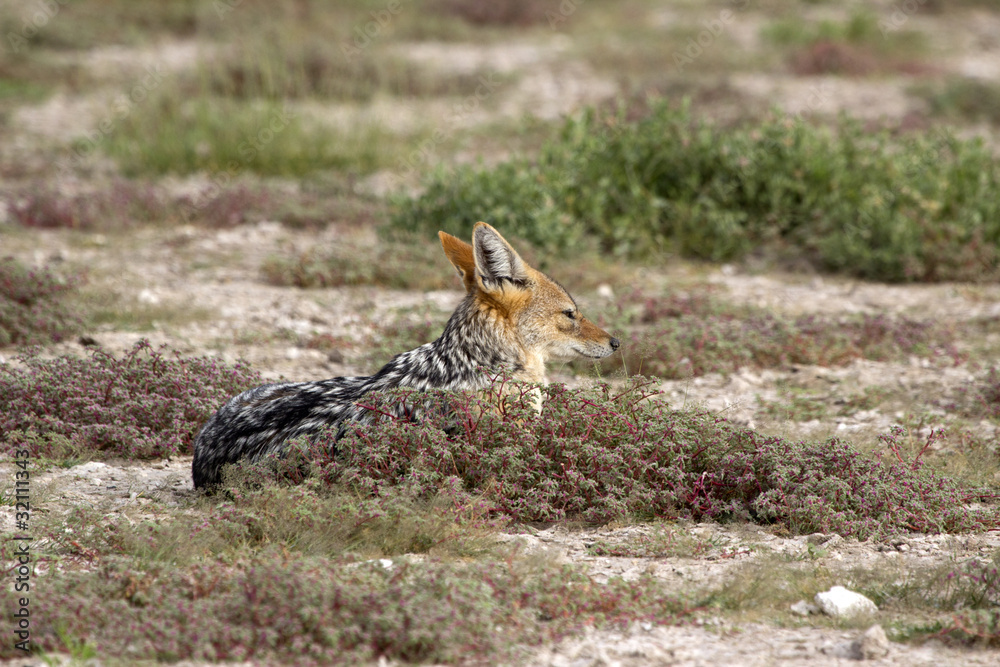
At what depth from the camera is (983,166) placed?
415 inches

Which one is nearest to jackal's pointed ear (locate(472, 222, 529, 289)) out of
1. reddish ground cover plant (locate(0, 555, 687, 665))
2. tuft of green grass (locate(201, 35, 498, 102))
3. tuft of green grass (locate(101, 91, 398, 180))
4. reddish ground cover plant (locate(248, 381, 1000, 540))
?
reddish ground cover plant (locate(248, 381, 1000, 540))

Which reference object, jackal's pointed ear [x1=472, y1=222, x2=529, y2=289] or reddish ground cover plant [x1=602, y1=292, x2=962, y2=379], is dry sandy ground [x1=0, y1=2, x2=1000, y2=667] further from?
jackal's pointed ear [x1=472, y1=222, x2=529, y2=289]

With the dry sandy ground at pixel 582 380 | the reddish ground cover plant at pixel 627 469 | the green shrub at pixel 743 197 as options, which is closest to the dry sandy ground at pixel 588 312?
the dry sandy ground at pixel 582 380

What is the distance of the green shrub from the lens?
32.1ft

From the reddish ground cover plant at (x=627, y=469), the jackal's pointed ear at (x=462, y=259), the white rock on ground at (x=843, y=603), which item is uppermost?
the jackal's pointed ear at (x=462, y=259)

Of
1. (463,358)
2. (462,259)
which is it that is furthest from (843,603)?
(462,259)

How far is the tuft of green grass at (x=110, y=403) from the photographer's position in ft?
19.0

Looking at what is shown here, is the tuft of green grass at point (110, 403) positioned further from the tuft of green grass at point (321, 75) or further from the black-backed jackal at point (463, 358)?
the tuft of green grass at point (321, 75)

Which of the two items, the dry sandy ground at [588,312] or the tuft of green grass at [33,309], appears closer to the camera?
the dry sandy ground at [588,312]

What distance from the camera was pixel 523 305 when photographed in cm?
566

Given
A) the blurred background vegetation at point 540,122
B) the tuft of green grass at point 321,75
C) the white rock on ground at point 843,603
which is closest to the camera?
the white rock on ground at point 843,603

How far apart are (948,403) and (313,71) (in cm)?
1323

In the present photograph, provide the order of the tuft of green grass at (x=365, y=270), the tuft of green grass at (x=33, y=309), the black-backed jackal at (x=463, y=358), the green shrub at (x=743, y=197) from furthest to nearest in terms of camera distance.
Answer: the green shrub at (x=743, y=197), the tuft of green grass at (x=365, y=270), the tuft of green grass at (x=33, y=309), the black-backed jackal at (x=463, y=358)

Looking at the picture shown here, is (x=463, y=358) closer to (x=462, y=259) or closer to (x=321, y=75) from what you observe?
(x=462, y=259)
